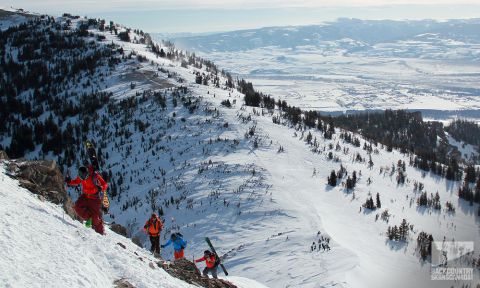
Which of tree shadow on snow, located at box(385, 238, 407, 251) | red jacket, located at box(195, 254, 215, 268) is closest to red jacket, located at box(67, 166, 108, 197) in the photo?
red jacket, located at box(195, 254, 215, 268)

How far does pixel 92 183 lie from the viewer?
10.0 m

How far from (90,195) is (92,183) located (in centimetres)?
30

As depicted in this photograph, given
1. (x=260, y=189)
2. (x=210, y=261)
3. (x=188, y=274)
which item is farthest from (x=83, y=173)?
(x=260, y=189)

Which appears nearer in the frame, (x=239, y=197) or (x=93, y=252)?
(x=93, y=252)

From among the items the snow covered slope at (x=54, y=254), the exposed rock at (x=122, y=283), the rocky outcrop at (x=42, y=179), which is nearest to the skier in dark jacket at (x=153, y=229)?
the rocky outcrop at (x=42, y=179)

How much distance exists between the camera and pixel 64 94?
4534 cm

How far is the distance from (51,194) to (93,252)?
3.71 meters

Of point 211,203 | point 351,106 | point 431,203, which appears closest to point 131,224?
point 211,203

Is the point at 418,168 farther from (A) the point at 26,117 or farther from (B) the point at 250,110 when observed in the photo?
(A) the point at 26,117

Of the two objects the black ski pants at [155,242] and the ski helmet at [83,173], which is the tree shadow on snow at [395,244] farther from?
the ski helmet at [83,173]

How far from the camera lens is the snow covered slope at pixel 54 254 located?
6.48 m

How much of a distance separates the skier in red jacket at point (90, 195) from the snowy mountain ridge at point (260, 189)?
6.22 meters

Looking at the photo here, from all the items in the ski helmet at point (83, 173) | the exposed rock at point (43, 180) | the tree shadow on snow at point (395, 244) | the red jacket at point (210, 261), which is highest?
the ski helmet at point (83, 173)

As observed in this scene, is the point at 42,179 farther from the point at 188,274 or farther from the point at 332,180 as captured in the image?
the point at 332,180
